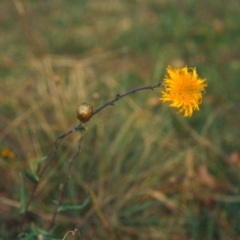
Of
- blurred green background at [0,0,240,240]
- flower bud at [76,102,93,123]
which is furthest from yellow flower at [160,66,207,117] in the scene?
blurred green background at [0,0,240,240]

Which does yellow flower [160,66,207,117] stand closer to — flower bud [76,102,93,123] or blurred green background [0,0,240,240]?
flower bud [76,102,93,123]

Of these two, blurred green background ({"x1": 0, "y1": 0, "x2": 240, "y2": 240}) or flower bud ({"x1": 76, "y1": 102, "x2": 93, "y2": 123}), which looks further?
blurred green background ({"x1": 0, "y1": 0, "x2": 240, "y2": 240})

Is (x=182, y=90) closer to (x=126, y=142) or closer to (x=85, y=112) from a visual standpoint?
(x=85, y=112)

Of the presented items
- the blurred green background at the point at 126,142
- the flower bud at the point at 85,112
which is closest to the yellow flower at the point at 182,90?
the flower bud at the point at 85,112

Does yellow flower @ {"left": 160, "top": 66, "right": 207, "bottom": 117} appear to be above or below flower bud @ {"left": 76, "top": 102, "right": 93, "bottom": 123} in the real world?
above

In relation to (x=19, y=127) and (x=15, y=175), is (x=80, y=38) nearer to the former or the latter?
(x=19, y=127)

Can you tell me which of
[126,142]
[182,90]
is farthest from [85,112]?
[126,142]

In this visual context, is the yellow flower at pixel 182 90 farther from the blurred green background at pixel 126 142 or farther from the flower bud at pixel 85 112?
the blurred green background at pixel 126 142
